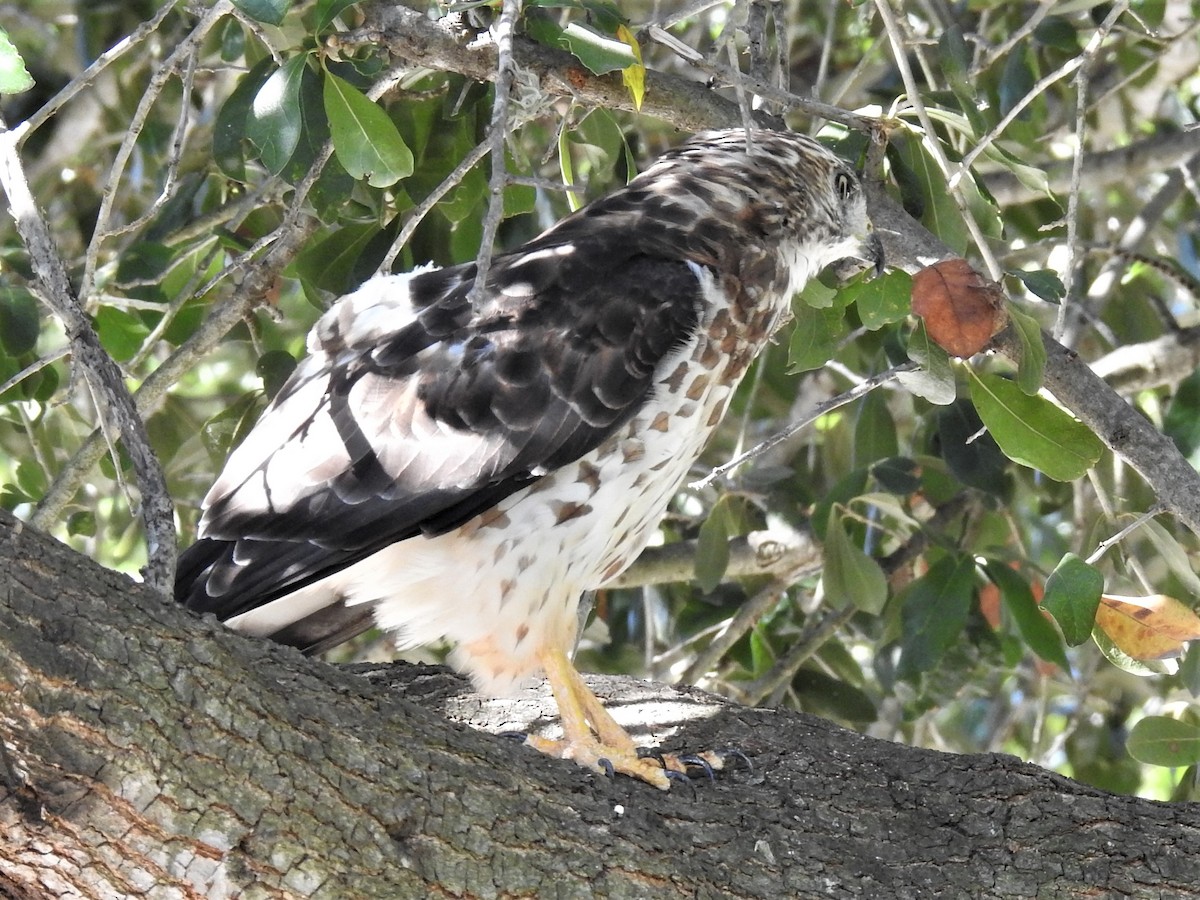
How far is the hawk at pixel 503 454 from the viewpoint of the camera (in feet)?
11.0

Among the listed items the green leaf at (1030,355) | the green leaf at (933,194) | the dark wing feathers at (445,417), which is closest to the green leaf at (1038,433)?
the green leaf at (1030,355)

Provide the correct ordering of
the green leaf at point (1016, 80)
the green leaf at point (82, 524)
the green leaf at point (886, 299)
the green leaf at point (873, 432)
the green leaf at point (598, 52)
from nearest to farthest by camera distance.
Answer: the green leaf at point (598, 52) < the green leaf at point (886, 299) < the green leaf at point (82, 524) < the green leaf at point (1016, 80) < the green leaf at point (873, 432)

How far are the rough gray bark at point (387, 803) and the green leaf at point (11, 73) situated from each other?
3.32 feet

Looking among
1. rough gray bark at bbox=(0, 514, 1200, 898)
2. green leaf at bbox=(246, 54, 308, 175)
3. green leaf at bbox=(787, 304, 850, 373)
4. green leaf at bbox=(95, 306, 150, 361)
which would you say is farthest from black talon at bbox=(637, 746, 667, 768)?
green leaf at bbox=(95, 306, 150, 361)

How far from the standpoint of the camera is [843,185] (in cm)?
410

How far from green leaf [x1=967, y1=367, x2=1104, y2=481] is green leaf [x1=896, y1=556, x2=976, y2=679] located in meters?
0.94

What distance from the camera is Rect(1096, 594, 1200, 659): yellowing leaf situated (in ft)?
10.4

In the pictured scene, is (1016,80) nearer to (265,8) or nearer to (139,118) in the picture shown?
(265,8)

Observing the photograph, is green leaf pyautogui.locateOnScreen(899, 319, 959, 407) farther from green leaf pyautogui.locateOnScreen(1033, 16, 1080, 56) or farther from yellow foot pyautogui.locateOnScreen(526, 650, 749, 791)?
green leaf pyautogui.locateOnScreen(1033, 16, 1080, 56)

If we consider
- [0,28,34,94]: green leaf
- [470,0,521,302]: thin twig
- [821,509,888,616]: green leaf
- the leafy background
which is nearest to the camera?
[470,0,521,302]: thin twig

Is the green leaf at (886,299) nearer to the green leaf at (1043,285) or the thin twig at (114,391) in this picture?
the green leaf at (1043,285)

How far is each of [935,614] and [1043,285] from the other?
48.9 inches

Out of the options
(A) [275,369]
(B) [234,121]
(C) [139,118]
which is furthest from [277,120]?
(A) [275,369]

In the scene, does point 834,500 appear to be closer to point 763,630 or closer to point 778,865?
point 763,630
